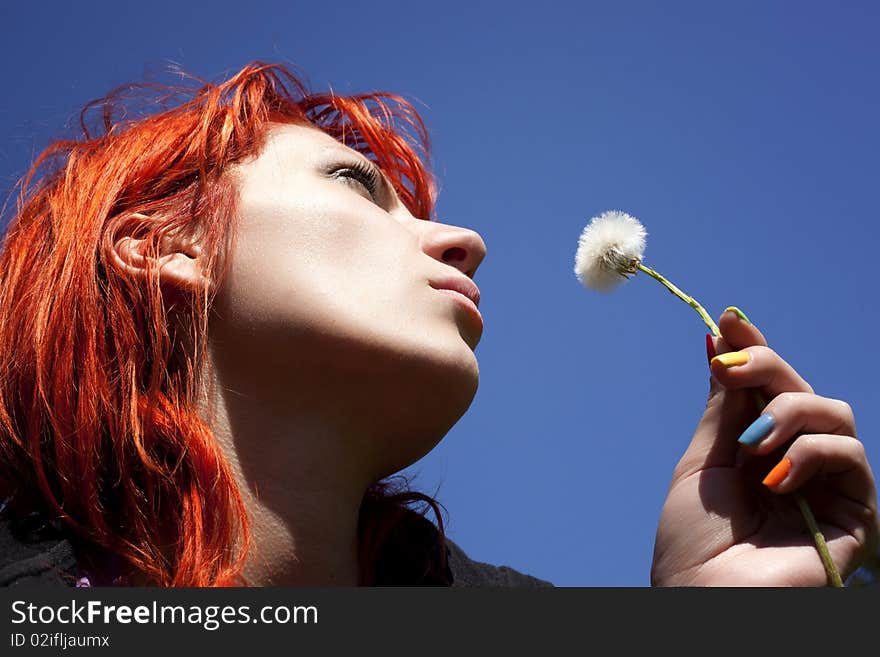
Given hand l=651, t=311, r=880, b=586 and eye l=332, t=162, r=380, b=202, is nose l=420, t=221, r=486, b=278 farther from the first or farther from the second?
hand l=651, t=311, r=880, b=586

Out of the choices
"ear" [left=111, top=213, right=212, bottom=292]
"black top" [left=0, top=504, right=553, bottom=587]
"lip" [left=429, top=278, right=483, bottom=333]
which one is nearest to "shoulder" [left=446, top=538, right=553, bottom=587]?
"black top" [left=0, top=504, right=553, bottom=587]

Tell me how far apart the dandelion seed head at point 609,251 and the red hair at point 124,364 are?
953 mm

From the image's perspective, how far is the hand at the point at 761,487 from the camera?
1.95 m

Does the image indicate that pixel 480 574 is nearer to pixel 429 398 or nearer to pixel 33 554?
pixel 429 398

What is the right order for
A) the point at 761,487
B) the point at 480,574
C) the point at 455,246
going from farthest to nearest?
the point at 480,574 → the point at 455,246 → the point at 761,487

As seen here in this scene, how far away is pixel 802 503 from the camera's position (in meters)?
1.93

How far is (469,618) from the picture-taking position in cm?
173

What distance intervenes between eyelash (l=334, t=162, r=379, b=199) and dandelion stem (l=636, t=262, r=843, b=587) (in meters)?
0.81

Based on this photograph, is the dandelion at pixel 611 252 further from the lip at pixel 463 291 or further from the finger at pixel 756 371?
the lip at pixel 463 291

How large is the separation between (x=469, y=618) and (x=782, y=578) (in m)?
0.77

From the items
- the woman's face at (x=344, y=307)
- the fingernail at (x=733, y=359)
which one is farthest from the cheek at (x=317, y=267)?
the fingernail at (x=733, y=359)

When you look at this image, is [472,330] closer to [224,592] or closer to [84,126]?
[224,592]

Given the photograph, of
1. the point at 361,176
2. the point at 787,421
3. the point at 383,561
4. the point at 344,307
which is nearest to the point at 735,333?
the point at 787,421

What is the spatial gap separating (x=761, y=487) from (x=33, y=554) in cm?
184
